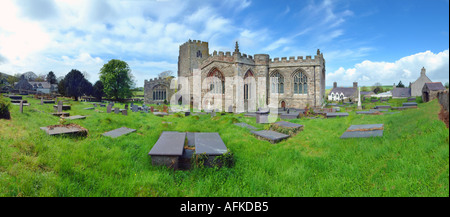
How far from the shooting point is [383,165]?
3711 mm

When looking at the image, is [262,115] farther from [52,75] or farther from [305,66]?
[52,75]

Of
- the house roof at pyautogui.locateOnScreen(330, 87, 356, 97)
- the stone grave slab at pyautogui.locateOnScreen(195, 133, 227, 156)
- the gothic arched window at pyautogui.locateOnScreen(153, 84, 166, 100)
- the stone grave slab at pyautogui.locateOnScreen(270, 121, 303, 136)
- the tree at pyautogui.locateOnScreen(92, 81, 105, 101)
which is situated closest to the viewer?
the stone grave slab at pyautogui.locateOnScreen(195, 133, 227, 156)

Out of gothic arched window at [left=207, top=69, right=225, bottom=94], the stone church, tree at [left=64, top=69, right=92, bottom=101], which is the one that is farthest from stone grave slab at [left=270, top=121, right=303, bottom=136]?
tree at [left=64, top=69, right=92, bottom=101]

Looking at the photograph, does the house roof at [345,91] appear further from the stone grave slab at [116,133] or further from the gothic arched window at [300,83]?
the stone grave slab at [116,133]

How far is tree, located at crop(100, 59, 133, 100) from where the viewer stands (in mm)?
32062

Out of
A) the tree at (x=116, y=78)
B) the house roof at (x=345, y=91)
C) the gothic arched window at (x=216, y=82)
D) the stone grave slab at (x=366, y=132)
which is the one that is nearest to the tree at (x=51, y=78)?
the tree at (x=116, y=78)

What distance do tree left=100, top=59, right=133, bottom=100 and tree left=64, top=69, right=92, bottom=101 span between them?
3.90 meters

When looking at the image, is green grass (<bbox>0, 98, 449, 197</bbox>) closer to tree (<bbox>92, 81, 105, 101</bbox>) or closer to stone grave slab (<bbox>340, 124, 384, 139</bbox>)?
stone grave slab (<bbox>340, 124, 384, 139</bbox>)

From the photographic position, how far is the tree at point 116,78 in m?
32.1

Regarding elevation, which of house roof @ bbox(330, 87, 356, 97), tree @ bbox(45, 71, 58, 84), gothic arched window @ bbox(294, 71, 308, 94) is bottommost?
gothic arched window @ bbox(294, 71, 308, 94)

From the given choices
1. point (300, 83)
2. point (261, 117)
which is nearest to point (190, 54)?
point (300, 83)

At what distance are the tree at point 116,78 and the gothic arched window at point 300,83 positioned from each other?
27.9 m

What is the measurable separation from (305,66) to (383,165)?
73.9 feet
